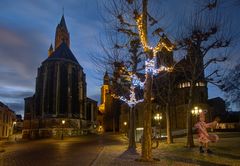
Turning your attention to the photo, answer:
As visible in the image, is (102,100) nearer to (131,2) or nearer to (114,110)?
(114,110)

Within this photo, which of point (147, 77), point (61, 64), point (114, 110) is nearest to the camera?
point (147, 77)

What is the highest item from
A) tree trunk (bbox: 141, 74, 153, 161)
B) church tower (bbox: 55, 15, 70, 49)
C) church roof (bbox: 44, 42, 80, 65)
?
church tower (bbox: 55, 15, 70, 49)

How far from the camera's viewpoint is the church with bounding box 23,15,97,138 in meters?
78.7

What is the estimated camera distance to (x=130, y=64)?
25703 mm

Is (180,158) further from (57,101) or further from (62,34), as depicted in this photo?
(62,34)

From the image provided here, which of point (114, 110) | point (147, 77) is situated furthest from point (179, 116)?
point (147, 77)

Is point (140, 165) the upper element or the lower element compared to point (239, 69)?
lower

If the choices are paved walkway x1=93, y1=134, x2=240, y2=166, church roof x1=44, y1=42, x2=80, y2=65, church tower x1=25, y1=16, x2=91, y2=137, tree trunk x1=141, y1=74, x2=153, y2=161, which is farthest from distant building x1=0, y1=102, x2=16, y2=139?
tree trunk x1=141, y1=74, x2=153, y2=161

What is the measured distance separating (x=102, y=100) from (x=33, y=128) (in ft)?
185

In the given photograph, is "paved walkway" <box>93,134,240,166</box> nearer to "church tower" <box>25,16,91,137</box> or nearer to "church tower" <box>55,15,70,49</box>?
"church tower" <box>25,16,91,137</box>

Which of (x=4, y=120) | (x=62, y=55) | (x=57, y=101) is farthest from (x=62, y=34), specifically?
(x=4, y=120)

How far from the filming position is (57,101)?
80.1 m

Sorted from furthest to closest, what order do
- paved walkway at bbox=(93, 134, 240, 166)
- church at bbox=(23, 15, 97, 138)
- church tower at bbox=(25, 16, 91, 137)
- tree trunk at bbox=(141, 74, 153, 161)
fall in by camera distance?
church tower at bbox=(25, 16, 91, 137) → church at bbox=(23, 15, 97, 138) → tree trunk at bbox=(141, 74, 153, 161) → paved walkway at bbox=(93, 134, 240, 166)

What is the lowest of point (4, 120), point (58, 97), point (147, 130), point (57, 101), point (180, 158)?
point (180, 158)
